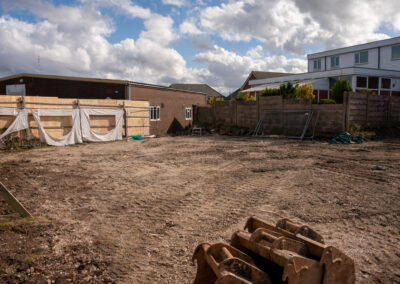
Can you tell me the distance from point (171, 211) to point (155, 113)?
2014 cm

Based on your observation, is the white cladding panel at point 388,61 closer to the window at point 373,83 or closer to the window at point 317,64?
the window at point 373,83

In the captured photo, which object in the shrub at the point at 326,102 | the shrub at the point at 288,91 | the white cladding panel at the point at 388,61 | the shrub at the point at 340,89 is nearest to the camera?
the shrub at the point at 326,102

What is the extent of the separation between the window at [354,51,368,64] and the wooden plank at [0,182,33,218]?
37652 mm

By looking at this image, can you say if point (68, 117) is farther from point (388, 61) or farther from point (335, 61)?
point (335, 61)

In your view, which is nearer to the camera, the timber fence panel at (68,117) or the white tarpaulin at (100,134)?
the timber fence panel at (68,117)

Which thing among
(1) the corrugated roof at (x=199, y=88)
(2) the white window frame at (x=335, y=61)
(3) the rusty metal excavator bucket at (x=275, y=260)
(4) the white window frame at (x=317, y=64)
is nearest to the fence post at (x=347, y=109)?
(3) the rusty metal excavator bucket at (x=275, y=260)

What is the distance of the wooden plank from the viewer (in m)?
4.51

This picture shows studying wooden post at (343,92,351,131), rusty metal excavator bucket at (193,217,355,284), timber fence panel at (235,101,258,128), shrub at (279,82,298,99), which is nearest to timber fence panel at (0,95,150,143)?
timber fence panel at (235,101,258,128)

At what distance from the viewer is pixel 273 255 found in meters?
2.22

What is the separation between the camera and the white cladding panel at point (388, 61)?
31.1 metres

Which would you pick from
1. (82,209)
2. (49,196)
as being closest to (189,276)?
(82,209)

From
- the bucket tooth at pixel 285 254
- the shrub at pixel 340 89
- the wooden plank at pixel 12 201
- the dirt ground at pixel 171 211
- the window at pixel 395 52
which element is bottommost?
the dirt ground at pixel 171 211

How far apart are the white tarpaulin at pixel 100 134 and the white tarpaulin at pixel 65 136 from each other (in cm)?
38

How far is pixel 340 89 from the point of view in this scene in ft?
60.6
